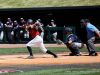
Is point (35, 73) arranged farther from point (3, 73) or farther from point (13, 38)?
point (13, 38)

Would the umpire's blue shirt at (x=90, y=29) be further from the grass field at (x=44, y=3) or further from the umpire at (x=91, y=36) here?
the grass field at (x=44, y=3)

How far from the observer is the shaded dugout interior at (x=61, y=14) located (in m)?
19.7

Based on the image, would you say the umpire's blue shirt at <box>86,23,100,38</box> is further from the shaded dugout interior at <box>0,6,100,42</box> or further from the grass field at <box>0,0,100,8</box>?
the grass field at <box>0,0,100,8</box>

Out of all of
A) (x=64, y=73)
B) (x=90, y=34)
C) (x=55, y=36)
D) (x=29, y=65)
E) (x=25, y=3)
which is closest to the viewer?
(x=64, y=73)

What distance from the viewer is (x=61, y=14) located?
22078 millimetres

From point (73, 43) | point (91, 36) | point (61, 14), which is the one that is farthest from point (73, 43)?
point (61, 14)

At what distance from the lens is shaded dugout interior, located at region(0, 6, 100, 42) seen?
775 inches

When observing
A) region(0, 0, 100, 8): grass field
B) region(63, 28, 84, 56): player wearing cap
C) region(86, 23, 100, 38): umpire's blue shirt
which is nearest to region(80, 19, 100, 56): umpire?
region(86, 23, 100, 38): umpire's blue shirt

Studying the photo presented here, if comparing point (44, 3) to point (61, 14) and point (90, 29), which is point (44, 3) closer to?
point (61, 14)

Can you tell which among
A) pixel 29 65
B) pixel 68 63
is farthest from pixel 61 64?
pixel 29 65

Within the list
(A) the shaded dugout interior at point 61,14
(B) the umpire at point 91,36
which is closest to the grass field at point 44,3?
(A) the shaded dugout interior at point 61,14

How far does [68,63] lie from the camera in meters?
8.25

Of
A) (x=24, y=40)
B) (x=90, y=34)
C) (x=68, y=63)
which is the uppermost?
(x=90, y=34)

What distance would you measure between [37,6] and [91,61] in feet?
44.1
